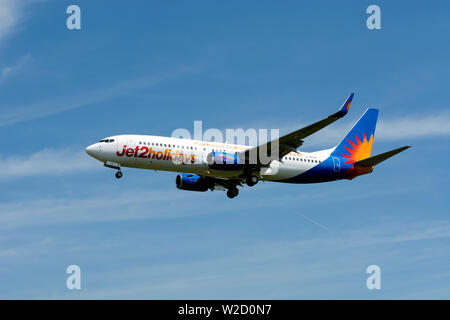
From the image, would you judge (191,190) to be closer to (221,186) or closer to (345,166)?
(221,186)

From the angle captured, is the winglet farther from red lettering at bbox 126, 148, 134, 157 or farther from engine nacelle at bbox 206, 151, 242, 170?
red lettering at bbox 126, 148, 134, 157

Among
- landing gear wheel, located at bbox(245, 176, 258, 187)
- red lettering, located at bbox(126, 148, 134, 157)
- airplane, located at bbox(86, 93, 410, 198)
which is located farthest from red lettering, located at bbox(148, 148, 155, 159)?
landing gear wheel, located at bbox(245, 176, 258, 187)

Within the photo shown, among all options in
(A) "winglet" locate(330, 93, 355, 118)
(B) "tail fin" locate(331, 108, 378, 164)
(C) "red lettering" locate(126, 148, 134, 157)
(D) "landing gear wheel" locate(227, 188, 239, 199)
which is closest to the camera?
(A) "winglet" locate(330, 93, 355, 118)

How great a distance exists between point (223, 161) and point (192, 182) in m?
7.13

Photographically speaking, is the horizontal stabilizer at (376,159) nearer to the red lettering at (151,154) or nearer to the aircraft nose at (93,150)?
the red lettering at (151,154)

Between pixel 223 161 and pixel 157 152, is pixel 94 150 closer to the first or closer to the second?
pixel 157 152

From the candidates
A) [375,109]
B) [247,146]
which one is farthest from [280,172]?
[375,109]

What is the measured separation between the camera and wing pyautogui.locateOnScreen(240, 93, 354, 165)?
51.2m

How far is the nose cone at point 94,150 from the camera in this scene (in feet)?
195

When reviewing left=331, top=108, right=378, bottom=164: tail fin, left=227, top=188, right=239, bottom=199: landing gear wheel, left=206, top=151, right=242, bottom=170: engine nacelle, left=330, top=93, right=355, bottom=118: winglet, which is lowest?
left=227, top=188, right=239, bottom=199: landing gear wheel

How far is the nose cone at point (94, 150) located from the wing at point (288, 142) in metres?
12.1

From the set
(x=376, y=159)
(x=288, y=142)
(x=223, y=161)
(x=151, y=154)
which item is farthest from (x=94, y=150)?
(x=376, y=159)

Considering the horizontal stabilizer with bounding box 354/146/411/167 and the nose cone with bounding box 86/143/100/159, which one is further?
the horizontal stabilizer with bounding box 354/146/411/167

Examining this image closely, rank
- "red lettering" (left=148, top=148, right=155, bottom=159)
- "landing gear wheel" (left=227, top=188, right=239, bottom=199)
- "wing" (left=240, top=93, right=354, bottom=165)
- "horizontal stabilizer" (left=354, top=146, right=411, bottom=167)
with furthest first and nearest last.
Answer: "landing gear wheel" (left=227, top=188, right=239, bottom=199)
"horizontal stabilizer" (left=354, top=146, right=411, bottom=167)
"red lettering" (left=148, top=148, right=155, bottom=159)
"wing" (left=240, top=93, right=354, bottom=165)
